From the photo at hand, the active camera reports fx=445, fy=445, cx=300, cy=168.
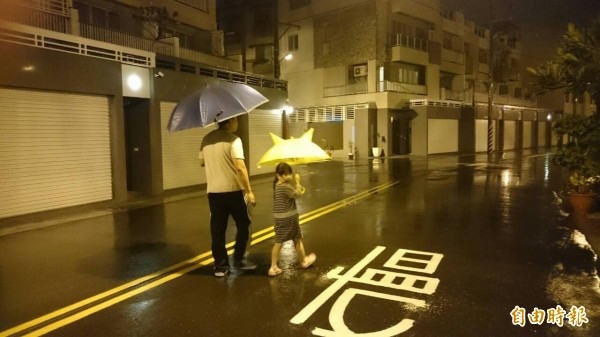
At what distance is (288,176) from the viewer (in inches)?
214

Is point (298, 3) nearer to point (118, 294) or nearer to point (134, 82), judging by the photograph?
point (134, 82)

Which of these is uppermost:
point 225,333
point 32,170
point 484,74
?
point 484,74

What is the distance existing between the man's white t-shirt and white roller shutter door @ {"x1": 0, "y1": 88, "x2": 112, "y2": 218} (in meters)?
7.04

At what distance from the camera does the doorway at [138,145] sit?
45.0 ft

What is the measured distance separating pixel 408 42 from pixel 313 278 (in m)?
31.6

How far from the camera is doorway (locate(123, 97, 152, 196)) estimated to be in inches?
540

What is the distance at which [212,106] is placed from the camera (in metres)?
5.26

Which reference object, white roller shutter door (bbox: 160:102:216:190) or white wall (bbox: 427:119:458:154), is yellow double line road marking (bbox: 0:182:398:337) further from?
white wall (bbox: 427:119:458:154)

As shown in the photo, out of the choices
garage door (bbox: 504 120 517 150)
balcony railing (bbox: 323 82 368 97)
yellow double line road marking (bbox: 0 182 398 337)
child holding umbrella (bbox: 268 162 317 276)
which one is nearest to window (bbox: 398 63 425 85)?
balcony railing (bbox: 323 82 368 97)

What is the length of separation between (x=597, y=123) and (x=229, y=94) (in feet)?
26.2

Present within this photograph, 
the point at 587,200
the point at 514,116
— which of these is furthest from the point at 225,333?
the point at 514,116

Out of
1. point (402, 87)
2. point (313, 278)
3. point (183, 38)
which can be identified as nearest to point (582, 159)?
point (313, 278)

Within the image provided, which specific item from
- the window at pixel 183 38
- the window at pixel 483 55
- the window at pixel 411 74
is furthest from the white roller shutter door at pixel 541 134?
the window at pixel 183 38

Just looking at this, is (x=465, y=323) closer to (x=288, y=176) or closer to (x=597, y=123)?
(x=288, y=176)
